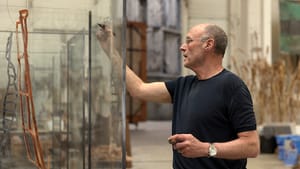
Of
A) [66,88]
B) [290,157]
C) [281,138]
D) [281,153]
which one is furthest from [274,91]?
[66,88]

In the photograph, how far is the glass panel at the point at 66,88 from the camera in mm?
2072

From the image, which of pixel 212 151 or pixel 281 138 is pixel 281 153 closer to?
pixel 281 138

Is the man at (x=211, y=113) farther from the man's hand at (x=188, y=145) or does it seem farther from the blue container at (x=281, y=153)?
the blue container at (x=281, y=153)

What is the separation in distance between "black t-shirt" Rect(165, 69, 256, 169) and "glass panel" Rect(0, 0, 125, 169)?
0.87 ft

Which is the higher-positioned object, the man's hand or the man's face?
the man's face

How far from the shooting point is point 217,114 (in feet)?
5.56

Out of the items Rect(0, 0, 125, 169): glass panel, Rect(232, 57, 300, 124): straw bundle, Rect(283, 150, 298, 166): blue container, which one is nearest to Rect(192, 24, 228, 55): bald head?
Rect(0, 0, 125, 169): glass panel

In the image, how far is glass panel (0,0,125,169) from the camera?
207cm

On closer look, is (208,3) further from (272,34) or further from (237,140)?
(237,140)

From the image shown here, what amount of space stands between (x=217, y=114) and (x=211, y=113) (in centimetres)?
2

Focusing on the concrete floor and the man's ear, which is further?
the concrete floor

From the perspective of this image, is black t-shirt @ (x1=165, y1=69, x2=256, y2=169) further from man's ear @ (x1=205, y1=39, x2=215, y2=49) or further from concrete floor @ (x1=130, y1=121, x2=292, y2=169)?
concrete floor @ (x1=130, y1=121, x2=292, y2=169)

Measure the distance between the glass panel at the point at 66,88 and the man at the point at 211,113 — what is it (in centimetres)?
26

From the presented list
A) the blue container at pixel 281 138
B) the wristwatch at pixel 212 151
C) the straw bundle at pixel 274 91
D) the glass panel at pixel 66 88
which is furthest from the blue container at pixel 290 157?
the wristwatch at pixel 212 151
